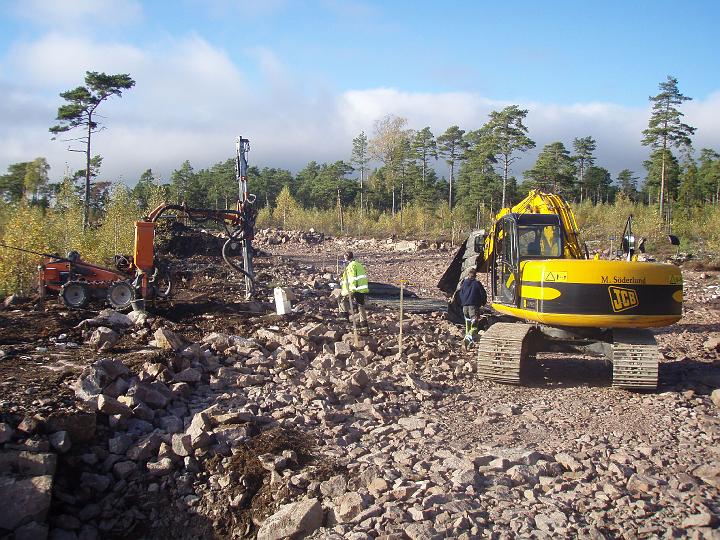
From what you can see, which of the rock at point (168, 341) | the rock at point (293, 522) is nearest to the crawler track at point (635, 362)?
the rock at point (293, 522)

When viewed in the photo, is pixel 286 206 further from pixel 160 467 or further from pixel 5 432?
pixel 5 432

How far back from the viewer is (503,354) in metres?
8.20

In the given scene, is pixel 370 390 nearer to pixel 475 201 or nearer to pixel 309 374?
pixel 309 374

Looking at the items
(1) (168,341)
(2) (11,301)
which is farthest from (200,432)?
(2) (11,301)

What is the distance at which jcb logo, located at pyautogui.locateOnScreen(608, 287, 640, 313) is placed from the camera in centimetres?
763

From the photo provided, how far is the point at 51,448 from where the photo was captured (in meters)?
5.30

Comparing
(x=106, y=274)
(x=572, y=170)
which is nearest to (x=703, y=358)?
(x=106, y=274)

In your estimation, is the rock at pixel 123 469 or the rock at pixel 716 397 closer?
the rock at pixel 123 469

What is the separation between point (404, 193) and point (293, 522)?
5070 cm

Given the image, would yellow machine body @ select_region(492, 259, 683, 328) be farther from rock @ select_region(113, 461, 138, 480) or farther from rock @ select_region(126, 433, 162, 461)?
rock @ select_region(113, 461, 138, 480)

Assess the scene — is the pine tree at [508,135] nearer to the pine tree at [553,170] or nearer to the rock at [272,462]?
the pine tree at [553,170]

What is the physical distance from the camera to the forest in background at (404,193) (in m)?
18.1

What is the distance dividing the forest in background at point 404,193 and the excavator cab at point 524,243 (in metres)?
11.9

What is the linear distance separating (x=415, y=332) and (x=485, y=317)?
4.43ft
